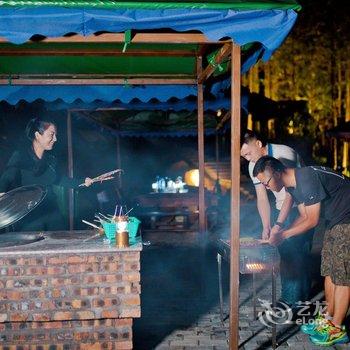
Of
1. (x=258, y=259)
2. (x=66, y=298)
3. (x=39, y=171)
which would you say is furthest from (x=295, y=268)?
(x=39, y=171)

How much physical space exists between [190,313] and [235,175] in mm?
2483

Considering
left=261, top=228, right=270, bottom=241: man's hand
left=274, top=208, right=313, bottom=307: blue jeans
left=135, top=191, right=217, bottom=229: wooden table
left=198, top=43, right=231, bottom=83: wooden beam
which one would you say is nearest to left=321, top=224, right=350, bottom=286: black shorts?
left=274, top=208, right=313, bottom=307: blue jeans

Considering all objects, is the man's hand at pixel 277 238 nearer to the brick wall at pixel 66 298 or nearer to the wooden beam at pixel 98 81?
the brick wall at pixel 66 298

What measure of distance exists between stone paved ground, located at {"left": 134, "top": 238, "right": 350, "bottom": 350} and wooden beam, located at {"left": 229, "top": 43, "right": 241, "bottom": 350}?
28.3 inches

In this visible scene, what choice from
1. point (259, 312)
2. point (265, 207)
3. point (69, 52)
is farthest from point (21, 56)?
point (259, 312)

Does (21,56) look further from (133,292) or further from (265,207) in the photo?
(265,207)

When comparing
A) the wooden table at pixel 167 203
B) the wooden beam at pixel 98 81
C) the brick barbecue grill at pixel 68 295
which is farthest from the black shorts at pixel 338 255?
the wooden table at pixel 167 203

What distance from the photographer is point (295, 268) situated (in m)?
5.26

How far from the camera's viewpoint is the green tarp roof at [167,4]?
3.27 meters

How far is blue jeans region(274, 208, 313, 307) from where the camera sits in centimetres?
528

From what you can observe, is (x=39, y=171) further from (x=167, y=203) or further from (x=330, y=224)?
(x=167, y=203)

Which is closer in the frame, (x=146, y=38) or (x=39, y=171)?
(x=146, y=38)

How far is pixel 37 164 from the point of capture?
5.12 m

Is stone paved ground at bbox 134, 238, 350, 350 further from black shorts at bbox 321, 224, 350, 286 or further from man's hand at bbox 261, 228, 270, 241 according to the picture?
man's hand at bbox 261, 228, 270, 241
